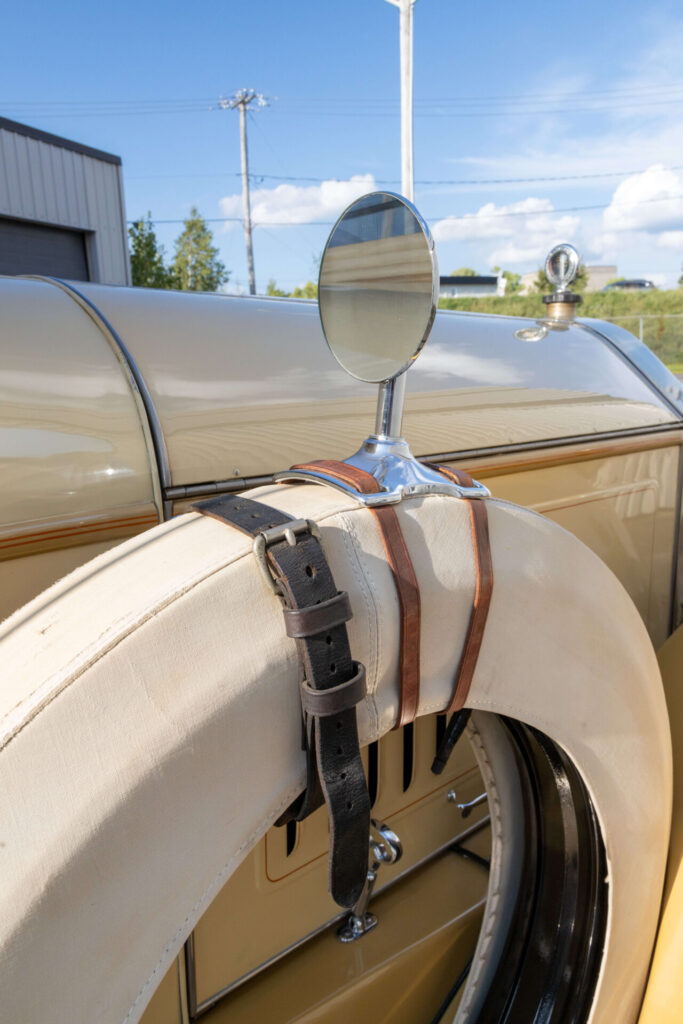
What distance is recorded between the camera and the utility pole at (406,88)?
8.88 m

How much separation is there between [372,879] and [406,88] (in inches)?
402

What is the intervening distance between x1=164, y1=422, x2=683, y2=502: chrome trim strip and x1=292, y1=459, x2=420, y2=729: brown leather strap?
0.23m

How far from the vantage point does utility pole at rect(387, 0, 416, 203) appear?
8883mm

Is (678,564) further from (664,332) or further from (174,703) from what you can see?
(664,332)

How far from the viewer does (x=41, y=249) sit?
33.2 feet

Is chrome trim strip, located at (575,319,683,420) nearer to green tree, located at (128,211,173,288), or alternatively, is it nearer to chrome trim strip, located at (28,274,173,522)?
chrome trim strip, located at (28,274,173,522)

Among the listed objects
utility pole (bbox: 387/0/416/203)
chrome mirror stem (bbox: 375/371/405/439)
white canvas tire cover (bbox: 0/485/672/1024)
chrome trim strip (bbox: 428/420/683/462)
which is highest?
utility pole (bbox: 387/0/416/203)

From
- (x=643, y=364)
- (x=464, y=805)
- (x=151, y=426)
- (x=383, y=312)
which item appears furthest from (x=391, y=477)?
(x=643, y=364)

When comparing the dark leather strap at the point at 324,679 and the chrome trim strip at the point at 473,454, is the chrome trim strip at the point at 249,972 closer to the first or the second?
the dark leather strap at the point at 324,679

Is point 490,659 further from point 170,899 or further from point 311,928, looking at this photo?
point 311,928

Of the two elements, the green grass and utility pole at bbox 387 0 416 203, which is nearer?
utility pole at bbox 387 0 416 203

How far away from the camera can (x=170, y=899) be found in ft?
2.53

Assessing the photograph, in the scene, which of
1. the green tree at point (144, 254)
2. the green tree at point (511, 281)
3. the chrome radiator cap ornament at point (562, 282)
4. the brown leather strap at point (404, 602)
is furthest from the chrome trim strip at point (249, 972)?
the green tree at point (511, 281)

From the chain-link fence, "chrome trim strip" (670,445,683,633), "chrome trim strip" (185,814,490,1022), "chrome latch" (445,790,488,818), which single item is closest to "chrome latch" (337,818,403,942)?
"chrome trim strip" (185,814,490,1022)
